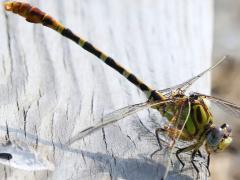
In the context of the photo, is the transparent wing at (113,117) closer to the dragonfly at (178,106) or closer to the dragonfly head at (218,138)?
the dragonfly at (178,106)

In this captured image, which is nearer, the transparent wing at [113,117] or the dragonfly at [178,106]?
the transparent wing at [113,117]

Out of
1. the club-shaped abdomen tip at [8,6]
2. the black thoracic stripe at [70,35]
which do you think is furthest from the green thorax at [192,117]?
the club-shaped abdomen tip at [8,6]

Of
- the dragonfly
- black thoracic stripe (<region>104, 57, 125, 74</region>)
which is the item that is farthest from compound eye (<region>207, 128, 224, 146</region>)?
black thoracic stripe (<region>104, 57, 125, 74</region>)

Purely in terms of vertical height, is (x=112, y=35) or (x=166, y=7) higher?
(x=166, y=7)

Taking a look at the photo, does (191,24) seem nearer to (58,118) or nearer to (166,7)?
(166,7)

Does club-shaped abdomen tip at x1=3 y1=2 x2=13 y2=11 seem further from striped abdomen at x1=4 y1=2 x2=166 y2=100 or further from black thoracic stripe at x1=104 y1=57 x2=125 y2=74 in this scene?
black thoracic stripe at x1=104 y1=57 x2=125 y2=74

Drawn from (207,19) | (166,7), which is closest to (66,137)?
(166,7)

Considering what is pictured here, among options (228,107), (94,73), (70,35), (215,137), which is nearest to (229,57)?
(228,107)
